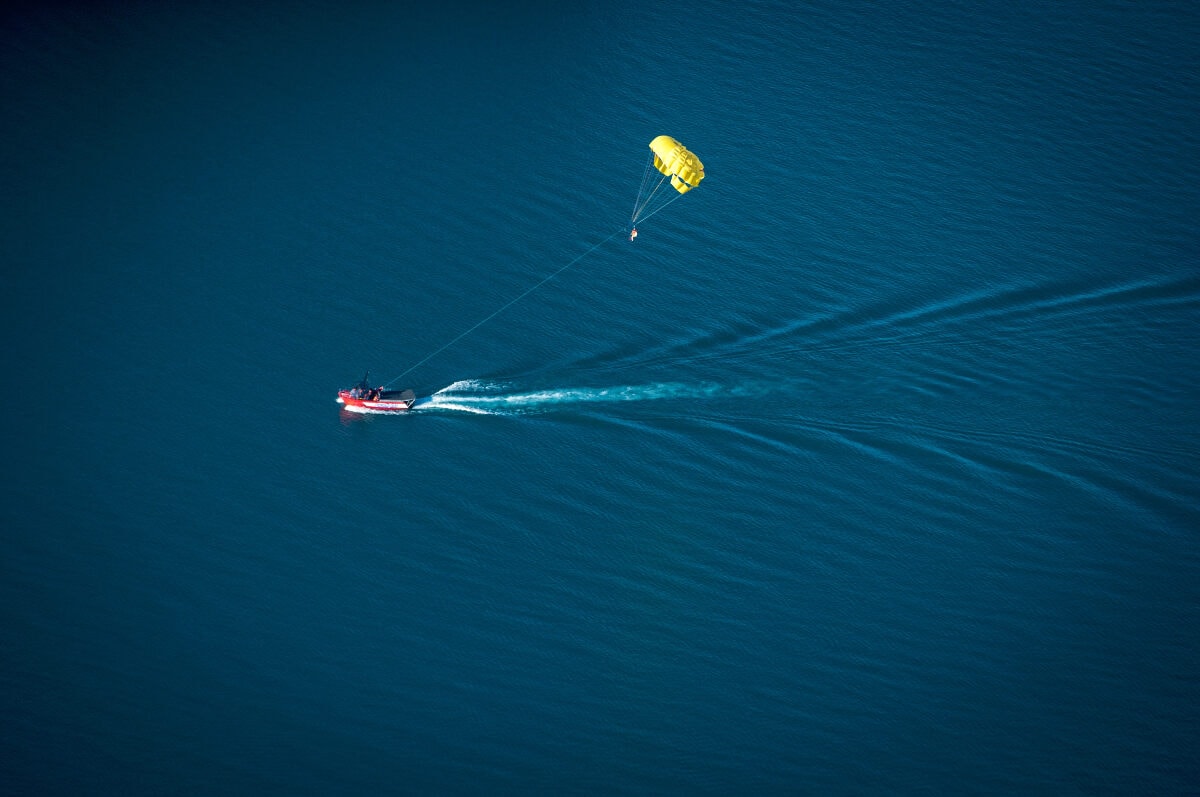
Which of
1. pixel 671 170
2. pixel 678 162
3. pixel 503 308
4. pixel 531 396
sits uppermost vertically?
pixel 678 162

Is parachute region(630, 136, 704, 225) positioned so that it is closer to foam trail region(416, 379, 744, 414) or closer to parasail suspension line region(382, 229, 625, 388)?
parasail suspension line region(382, 229, 625, 388)

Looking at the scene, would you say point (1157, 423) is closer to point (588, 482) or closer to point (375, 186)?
point (588, 482)

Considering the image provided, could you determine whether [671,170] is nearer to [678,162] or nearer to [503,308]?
[678,162]

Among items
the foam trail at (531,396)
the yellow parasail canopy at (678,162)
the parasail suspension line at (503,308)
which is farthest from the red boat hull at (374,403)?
the yellow parasail canopy at (678,162)

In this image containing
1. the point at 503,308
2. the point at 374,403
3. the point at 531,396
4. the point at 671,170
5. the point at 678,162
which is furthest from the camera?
the point at 671,170

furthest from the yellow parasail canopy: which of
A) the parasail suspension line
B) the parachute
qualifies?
the parasail suspension line

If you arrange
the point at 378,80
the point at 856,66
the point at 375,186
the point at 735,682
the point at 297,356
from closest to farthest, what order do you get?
the point at 735,682, the point at 297,356, the point at 375,186, the point at 378,80, the point at 856,66

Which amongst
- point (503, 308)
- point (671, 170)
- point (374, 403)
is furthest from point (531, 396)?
point (671, 170)

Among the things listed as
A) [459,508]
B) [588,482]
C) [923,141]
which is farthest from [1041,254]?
[459,508]

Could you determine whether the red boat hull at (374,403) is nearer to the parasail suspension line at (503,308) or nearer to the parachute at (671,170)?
the parasail suspension line at (503,308)

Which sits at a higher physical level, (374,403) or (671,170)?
(671,170)

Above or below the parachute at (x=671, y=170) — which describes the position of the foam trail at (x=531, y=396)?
below
